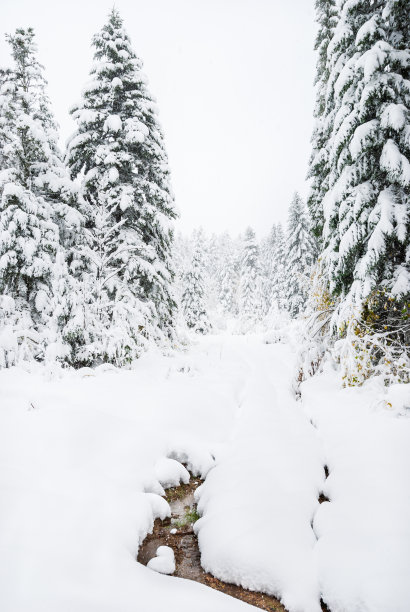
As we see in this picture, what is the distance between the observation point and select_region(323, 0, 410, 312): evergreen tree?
6.62 m

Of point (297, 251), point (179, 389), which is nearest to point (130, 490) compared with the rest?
point (179, 389)

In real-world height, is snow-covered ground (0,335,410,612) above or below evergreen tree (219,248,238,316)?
below

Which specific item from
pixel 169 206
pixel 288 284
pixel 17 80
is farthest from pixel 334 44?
pixel 288 284

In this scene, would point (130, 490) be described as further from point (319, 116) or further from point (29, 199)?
point (319, 116)

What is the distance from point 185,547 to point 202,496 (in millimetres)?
743

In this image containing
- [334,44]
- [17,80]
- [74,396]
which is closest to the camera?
[74,396]

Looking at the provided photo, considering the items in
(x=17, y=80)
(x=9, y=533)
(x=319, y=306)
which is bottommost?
(x=9, y=533)

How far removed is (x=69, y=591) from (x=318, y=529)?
8.05 feet

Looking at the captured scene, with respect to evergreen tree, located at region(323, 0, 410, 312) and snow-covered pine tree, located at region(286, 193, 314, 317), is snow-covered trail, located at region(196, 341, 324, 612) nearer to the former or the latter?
evergreen tree, located at region(323, 0, 410, 312)

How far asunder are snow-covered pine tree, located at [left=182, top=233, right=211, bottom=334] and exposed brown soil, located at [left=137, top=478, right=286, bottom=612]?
76.1 ft

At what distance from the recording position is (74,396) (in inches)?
222

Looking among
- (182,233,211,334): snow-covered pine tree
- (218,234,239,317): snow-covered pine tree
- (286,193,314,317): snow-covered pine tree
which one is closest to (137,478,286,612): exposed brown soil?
(182,233,211,334): snow-covered pine tree

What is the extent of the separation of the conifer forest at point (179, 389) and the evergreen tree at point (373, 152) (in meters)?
0.04

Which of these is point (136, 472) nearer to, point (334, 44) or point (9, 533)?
point (9, 533)
